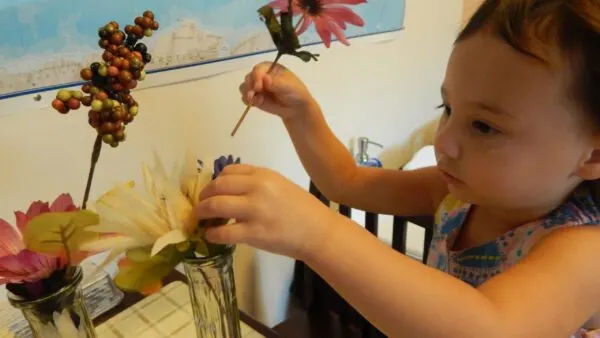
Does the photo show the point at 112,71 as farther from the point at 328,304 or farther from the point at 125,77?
the point at 328,304

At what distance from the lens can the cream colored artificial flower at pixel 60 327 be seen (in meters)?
0.48

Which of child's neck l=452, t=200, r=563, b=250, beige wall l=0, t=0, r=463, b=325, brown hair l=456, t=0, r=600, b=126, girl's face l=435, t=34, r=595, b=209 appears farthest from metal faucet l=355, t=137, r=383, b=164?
brown hair l=456, t=0, r=600, b=126

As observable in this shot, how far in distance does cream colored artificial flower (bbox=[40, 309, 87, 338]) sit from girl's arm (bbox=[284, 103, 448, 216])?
15.8 inches

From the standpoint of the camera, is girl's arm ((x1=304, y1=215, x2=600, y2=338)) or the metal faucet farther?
the metal faucet

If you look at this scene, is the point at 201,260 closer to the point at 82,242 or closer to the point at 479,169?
the point at 82,242

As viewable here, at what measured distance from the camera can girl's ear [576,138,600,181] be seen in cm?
56

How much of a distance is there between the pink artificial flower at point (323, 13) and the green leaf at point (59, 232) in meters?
0.24

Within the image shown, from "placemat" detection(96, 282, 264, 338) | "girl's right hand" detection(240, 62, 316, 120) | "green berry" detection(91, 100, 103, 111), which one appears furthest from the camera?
"placemat" detection(96, 282, 264, 338)

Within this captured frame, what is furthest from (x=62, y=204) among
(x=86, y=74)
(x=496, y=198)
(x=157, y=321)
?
(x=496, y=198)

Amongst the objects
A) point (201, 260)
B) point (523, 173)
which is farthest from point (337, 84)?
point (201, 260)

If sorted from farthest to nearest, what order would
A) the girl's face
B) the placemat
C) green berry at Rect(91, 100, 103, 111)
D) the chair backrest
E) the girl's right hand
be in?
1. the chair backrest
2. the placemat
3. the girl's right hand
4. the girl's face
5. green berry at Rect(91, 100, 103, 111)

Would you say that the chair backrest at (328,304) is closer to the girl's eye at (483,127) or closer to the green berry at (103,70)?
the girl's eye at (483,127)

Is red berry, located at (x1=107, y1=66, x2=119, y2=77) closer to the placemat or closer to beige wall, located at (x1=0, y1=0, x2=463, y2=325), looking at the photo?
beige wall, located at (x1=0, y1=0, x2=463, y2=325)

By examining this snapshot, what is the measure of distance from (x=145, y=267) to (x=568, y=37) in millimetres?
456
